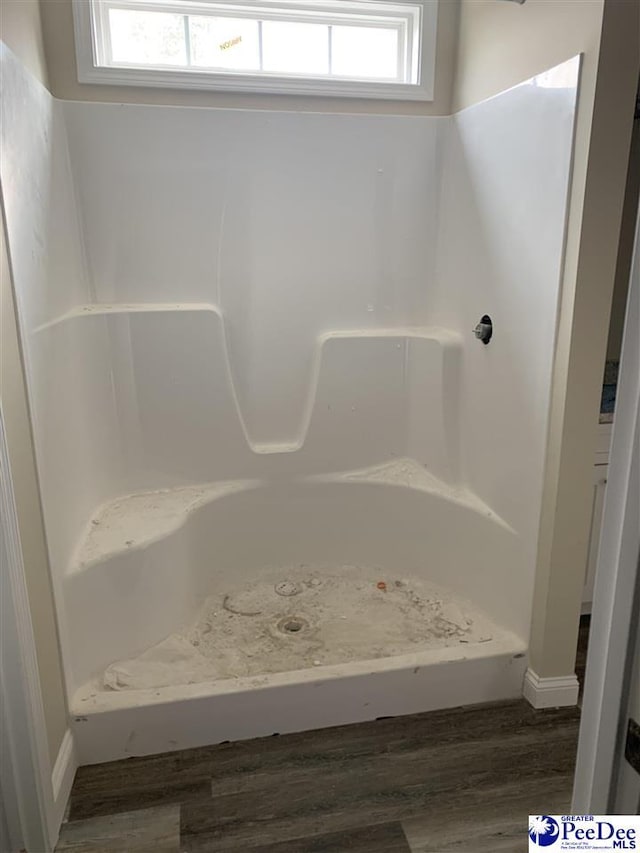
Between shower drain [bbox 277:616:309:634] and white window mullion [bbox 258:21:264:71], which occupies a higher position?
white window mullion [bbox 258:21:264:71]

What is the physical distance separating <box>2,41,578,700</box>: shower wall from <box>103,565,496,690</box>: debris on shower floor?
0.62 feet

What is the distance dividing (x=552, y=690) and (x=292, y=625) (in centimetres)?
86

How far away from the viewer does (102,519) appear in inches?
87.8

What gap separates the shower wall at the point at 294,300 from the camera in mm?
1991

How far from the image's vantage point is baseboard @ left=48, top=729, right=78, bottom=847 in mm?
1509

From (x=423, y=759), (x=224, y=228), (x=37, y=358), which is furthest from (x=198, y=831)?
(x=224, y=228)

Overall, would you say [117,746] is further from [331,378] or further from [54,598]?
[331,378]

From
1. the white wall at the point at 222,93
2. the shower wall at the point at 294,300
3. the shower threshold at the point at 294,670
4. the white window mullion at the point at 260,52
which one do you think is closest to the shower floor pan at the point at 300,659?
the shower threshold at the point at 294,670

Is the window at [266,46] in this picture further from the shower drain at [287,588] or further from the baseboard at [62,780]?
the baseboard at [62,780]

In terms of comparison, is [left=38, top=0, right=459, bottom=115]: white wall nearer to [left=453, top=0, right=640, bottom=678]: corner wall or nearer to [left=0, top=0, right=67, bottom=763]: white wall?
[left=453, top=0, right=640, bottom=678]: corner wall

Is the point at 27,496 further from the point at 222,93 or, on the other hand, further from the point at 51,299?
the point at 222,93

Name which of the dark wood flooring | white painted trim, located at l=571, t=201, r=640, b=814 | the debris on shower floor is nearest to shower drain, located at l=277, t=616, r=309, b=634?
the debris on shower floor

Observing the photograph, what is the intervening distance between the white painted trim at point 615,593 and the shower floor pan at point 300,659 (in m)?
0.94

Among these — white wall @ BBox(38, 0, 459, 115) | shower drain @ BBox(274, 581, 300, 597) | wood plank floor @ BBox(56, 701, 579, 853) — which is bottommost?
wood plank floor @ BBox(56, 701, 579, 853)
